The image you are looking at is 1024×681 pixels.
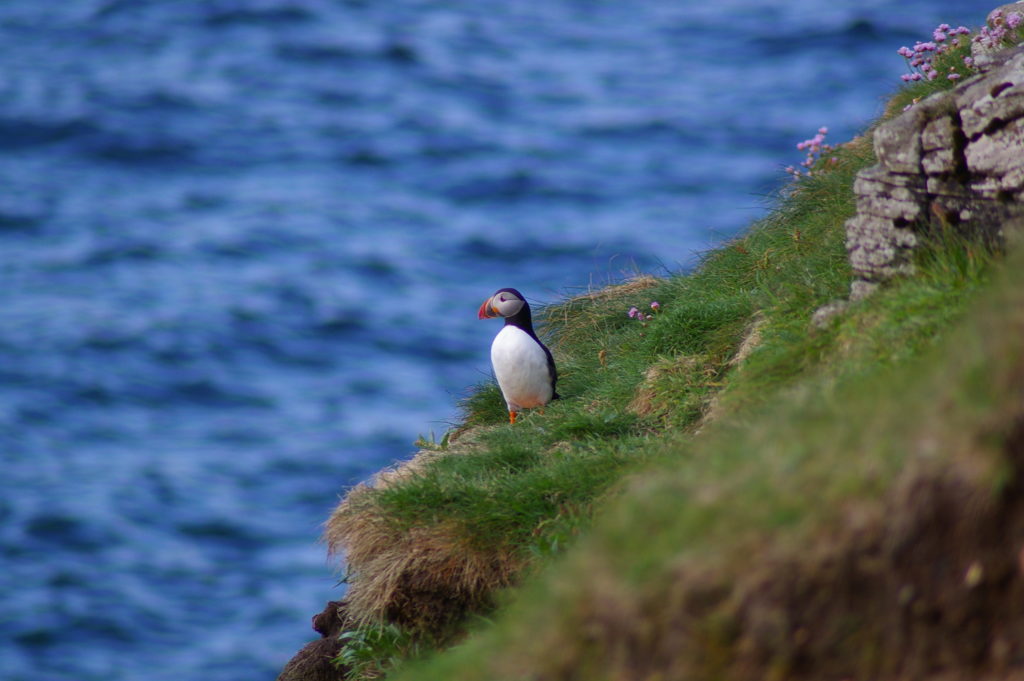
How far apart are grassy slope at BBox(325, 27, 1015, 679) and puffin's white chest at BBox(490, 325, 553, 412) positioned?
20cm

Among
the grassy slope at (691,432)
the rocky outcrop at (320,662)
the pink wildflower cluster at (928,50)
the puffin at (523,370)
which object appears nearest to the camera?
the grassy slope at (691,432)

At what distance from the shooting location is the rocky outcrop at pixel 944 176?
5.16 m

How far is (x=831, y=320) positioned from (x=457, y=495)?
1.96 meters

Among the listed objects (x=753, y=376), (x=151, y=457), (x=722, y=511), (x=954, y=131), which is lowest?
(x=722, y=511)

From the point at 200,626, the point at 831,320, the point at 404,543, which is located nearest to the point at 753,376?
the point at 831,320

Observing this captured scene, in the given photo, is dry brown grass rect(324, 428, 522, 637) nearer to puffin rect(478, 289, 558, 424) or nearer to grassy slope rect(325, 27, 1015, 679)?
grassy slope rect(325, 27, 1015, 679)

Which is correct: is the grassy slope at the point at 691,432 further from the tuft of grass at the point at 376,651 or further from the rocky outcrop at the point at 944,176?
the rocky outcrop at the point at 944,176

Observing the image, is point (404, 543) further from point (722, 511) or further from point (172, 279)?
point (172, 279)

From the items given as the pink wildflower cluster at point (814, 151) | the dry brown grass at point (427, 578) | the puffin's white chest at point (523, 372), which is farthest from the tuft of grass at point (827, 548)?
the pink wildflower cluster at point (814, 151)

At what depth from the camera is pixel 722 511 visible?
11.2 feet

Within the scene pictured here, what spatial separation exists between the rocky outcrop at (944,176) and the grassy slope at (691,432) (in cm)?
18

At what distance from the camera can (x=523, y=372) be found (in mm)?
7379

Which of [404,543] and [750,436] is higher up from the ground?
[404,543]

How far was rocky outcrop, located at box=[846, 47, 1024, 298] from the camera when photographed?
516cm
